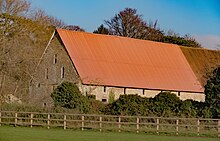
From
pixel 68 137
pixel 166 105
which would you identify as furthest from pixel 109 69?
pixel 68 137

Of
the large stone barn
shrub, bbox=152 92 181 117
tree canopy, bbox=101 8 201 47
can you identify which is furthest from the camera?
tree canopy, bbox=101 8 201 47

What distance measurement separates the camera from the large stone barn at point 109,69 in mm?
46250

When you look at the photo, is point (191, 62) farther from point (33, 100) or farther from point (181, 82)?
point (33, 100)

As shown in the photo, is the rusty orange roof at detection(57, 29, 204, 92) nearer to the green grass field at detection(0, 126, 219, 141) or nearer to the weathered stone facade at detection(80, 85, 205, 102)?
the weathered stone facade at detection(80, 85, 205, 102)

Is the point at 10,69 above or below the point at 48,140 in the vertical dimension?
above

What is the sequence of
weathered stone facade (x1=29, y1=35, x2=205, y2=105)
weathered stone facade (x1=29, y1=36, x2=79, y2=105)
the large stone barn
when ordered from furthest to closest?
1. weathered stone facade (x1=29, y1=36, x2=79, y2=105)
2. the large stone barn
3. weathered stone facade (x1=29, y1=35, x2=205, y2=105)

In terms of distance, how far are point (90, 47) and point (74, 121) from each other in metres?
20.0

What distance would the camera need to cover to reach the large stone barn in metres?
46.2

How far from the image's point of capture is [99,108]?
37.8 m

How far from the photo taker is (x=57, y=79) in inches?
1868

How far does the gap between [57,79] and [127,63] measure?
7.09m

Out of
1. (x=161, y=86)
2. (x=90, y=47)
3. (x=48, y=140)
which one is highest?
(x=90, y=47)

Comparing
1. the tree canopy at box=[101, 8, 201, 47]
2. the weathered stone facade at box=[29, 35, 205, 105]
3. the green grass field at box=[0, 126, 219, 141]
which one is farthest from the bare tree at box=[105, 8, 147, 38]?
the green grass field at box=[0, 126, 219, 141]

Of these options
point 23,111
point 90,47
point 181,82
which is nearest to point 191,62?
point 181,82
